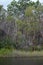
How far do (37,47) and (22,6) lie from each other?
1967 cm

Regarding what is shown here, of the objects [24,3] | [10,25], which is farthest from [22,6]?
[10,25]

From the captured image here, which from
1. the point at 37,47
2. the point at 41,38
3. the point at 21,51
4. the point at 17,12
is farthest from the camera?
the point at 17,12

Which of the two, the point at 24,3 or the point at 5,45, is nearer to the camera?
the point at 5,45

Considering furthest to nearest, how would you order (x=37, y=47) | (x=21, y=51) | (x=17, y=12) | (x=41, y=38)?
(x=17, y=12)
(x=41, y=38)
(x=37, y=47)
(x=21, y=51)

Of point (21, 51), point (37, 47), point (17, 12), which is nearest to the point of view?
point (21, 51)

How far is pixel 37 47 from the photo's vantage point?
44.6 metres

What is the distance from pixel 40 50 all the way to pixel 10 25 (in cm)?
815

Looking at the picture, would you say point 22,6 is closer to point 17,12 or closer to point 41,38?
point 17,12

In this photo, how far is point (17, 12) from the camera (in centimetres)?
6078

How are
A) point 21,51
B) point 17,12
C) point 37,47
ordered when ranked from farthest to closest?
point 17,12 < point 37,47 < point 21,51

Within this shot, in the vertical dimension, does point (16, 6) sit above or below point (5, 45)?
above

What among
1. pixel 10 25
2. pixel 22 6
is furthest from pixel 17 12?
pixel 10 25

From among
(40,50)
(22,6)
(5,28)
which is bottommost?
(40,50)

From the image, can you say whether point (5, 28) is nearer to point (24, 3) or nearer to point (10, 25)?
point (10, 25)
